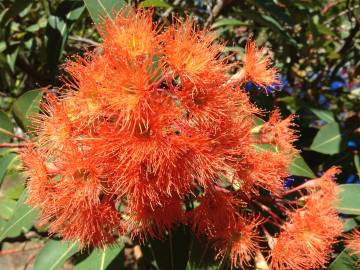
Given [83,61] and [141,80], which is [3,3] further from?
[141,80]

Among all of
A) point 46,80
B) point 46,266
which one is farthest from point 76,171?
point 46,80

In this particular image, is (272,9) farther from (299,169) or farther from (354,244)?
(354,244)

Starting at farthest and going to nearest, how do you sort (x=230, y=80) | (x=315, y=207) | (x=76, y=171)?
(x=315, y=207) → (x=230, y=80) → (x=76, y=171)

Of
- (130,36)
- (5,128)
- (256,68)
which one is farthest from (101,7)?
(5,128)

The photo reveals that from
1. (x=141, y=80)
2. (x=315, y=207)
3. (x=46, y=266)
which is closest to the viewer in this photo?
(x=141, y=80)

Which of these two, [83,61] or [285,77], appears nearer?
[83,61]

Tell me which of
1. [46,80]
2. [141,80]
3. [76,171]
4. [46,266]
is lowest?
[46,266]

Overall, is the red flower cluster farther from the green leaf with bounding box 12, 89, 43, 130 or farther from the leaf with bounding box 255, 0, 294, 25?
the leaf with bounding box 255, 0, 294, 25

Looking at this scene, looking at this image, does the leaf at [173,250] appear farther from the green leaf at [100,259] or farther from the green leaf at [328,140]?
the green leaf at [328,140]
